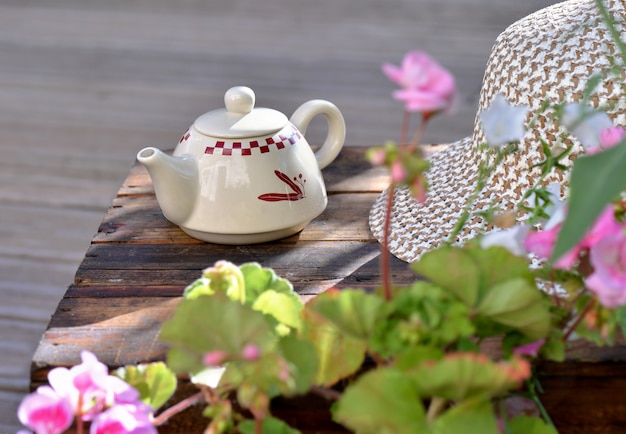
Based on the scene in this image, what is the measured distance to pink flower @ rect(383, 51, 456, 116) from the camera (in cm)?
33

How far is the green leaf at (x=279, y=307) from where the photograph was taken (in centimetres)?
46

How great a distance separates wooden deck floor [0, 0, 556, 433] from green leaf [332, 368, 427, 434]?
114 cm

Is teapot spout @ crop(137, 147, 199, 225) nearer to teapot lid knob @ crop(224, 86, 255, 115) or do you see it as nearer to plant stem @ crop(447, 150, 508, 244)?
teapot lid knob @ crop(224, 86, 255, 115)

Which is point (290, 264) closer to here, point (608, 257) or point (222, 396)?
point (222, 396)

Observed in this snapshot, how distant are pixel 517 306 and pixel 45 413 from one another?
227mm

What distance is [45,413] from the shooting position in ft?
1.27

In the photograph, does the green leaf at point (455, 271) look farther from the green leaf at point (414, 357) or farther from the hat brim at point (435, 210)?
the hat brim at point (435, 210)

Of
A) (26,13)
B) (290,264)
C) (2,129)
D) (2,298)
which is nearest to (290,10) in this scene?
(26,13)

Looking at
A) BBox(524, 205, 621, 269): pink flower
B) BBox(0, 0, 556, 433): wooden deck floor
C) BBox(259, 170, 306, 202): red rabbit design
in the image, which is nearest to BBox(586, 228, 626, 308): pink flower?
BBox(524, 205, 621, 269): pink flower

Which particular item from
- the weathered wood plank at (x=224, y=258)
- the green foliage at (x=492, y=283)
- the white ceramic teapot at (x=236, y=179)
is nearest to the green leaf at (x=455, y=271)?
the green foliage at (x=492, y=283)

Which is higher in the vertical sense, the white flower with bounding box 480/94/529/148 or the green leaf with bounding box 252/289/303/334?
the white flower with bounding box 480/94/529/148

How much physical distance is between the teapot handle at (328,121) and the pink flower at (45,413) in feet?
1.75

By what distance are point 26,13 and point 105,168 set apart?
1.86 m

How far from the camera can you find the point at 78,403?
1.32 feet
